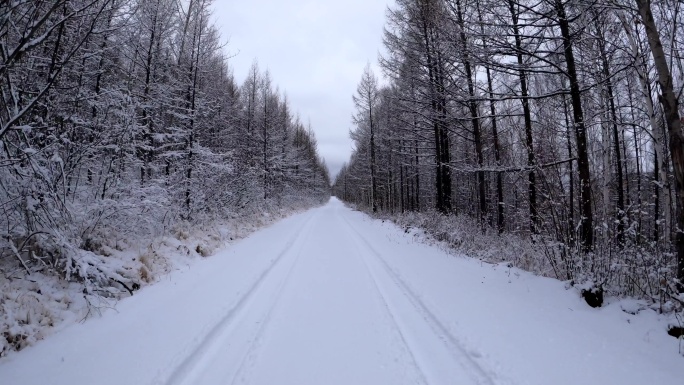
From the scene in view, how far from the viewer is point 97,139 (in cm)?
670

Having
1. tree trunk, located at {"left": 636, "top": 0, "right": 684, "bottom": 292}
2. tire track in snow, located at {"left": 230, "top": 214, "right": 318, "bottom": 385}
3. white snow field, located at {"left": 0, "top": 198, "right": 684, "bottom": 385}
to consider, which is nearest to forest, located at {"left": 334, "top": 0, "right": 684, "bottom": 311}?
tree trunk, located at {"left": 636, "top": 0, "right": 684, "bottom": 292}

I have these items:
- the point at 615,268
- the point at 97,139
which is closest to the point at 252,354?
the point at 615,268

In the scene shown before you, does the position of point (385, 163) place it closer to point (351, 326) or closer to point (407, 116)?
→ point (407, 116)

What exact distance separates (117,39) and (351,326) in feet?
32.7

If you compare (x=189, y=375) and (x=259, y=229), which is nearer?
(x=189, y=375)

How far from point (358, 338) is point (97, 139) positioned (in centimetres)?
664

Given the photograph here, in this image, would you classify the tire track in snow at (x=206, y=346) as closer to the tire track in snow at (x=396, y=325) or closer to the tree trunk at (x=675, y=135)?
the tire track in snow at (x=396, y=325)

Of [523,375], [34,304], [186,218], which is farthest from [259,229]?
[523,375]

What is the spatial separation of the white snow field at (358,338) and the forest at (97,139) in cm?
121

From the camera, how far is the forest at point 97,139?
4.16 metres

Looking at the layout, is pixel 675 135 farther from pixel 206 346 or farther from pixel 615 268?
pixel 206 346

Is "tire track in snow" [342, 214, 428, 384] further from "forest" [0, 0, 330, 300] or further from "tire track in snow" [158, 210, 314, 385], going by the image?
"forest" [0, 0, 330, 300]

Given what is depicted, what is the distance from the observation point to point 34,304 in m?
4.05

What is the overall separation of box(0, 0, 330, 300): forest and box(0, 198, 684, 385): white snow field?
1208 millimetres
